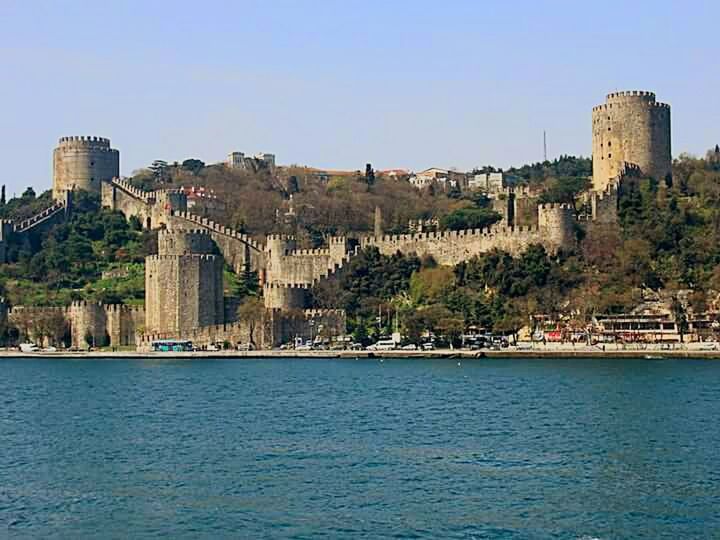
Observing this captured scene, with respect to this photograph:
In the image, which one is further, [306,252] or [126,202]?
[126,202]

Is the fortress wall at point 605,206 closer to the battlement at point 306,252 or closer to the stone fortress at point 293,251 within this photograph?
the stone fortress at point 293,251

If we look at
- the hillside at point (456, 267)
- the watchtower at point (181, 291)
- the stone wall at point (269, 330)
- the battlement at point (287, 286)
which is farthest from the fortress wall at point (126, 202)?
the stone wall at point (269, 330)

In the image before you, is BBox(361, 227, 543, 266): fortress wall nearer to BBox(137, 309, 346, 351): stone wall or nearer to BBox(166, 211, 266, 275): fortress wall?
BBox(137, 309, 346, 351): stone wall

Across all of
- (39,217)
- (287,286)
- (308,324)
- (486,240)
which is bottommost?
(308,324)

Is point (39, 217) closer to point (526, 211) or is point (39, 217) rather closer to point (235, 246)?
point (235, 246)

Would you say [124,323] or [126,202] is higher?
[126,202]

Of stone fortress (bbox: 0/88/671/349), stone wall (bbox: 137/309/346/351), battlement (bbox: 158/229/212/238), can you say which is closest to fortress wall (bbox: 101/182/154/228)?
stone fortress (bbox: 0/88/671/349)

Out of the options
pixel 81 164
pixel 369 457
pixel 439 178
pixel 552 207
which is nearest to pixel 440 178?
pixel 439 178
